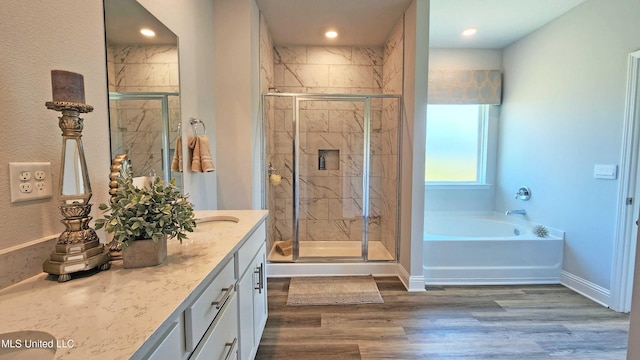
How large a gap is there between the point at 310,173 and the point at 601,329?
2.99 meters

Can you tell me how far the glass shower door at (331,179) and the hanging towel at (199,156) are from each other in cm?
139

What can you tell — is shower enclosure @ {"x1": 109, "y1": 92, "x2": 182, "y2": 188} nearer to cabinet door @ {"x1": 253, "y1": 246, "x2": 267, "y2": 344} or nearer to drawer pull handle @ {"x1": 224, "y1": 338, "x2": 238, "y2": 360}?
cabinet door @ {"x1": 253, "y1": 246, "x2": 267, "y2": 344}

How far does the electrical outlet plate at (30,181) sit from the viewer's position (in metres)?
0.80

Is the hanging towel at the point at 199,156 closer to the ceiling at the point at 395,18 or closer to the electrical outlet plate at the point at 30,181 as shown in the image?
the electrical outlet plate at the point at 30,181

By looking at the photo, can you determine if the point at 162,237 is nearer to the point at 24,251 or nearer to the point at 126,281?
the point at 126,281

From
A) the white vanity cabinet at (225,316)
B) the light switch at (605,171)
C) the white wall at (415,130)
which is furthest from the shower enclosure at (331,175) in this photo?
the light switch at (605,171)

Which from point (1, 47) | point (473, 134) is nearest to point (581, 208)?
point (473, 134)

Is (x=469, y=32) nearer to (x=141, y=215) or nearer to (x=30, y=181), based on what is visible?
(x=141, y=215)

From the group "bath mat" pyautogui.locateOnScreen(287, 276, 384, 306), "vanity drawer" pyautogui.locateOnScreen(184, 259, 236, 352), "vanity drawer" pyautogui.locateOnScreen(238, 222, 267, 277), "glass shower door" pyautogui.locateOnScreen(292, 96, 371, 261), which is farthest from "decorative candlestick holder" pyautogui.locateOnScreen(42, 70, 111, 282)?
"glass shower door" pyautogui.locateOnScreen(292, 96, 371, 261)

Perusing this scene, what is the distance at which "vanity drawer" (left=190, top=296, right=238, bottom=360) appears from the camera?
2.86ft

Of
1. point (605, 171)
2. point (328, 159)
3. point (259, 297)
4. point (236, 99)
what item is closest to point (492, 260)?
point (605, 171)

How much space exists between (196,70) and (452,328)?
279 cm

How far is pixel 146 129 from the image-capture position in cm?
149

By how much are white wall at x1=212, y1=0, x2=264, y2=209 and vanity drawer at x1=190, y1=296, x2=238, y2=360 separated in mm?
1406
